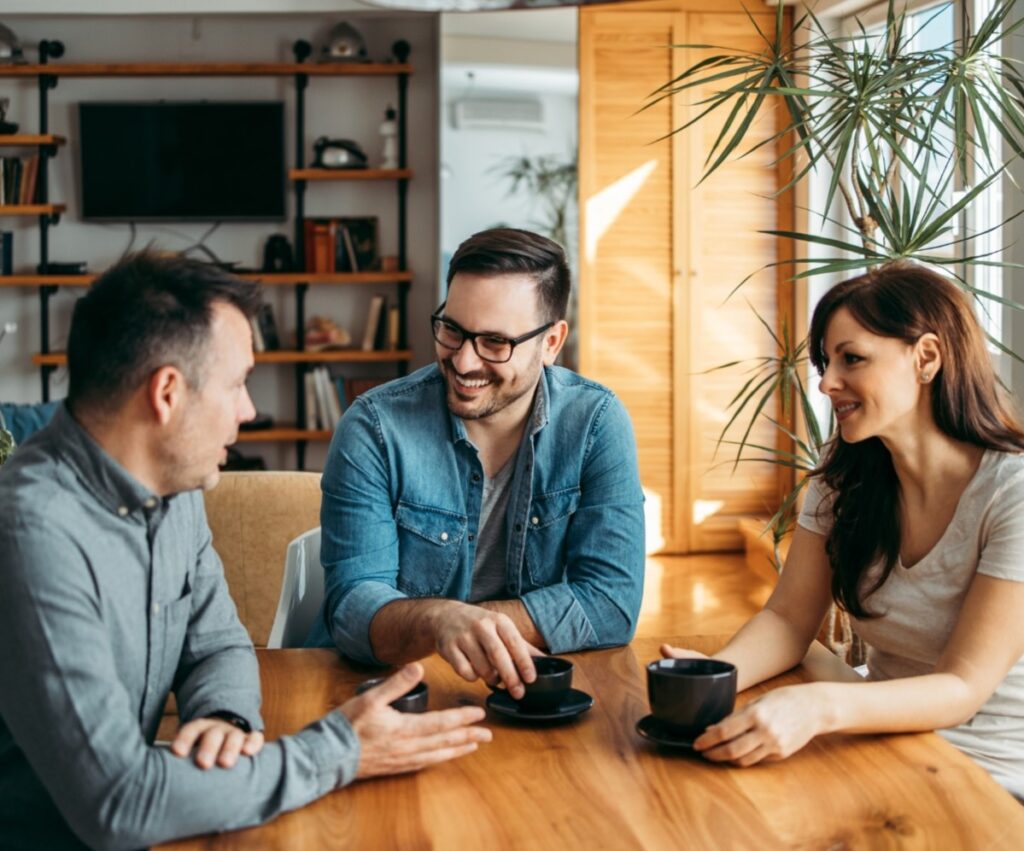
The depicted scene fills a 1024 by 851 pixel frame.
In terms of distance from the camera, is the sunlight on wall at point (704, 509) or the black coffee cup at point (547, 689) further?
the sunlight on wall at point (704, 509)

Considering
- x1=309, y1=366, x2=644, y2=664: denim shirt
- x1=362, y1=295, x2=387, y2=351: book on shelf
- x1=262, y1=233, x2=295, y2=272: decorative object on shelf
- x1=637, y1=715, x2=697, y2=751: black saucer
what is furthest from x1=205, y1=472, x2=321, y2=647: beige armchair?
x1=262, y1=233, x2=295, y2=272: decorative object on shelf

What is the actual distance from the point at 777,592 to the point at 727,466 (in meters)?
4.08

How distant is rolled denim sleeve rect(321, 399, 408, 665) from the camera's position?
68.1 inches

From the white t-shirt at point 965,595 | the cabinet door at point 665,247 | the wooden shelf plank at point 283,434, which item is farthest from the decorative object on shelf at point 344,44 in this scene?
the white t-shirt at point 965,595

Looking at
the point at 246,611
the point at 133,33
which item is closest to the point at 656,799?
the point at 246,611

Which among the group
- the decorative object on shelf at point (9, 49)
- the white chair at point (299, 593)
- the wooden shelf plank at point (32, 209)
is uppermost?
the decorative object on shelf at point (9, 49)

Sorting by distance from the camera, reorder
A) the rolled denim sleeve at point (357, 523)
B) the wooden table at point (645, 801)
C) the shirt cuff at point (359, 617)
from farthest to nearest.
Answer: the rolled denim sleeve at point (357, 523) → the shirt cuff at point (359, 617) → the wooden table at point (645, 801)

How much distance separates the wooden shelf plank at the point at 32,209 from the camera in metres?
6.00

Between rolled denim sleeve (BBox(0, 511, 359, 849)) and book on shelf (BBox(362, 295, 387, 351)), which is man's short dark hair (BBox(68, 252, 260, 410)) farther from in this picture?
book on shelf (BBox(362, 295, 387, 351))

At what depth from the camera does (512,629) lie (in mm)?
1380

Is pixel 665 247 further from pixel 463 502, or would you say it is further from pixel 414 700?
pixel 414 700

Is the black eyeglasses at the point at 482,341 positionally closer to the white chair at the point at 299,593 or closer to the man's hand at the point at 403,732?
the white chair at the point at 299,593

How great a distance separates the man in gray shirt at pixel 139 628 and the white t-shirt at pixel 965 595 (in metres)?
0.69

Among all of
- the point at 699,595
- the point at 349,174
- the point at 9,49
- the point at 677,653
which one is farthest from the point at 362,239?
the point at 677,653
